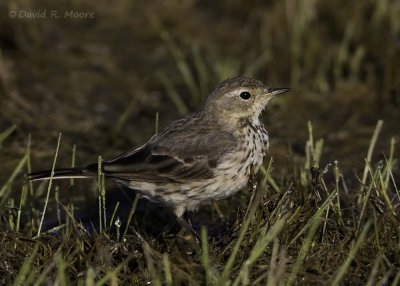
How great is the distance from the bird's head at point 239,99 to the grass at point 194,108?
1.43 feet

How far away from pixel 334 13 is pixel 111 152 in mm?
3687

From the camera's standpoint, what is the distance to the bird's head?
6.83m

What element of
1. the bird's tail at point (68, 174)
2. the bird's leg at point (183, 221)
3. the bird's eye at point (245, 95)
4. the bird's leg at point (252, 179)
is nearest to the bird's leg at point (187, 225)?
the bird's leg at point (183, 221)

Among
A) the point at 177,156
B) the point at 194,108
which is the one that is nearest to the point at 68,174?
the point at 177,156

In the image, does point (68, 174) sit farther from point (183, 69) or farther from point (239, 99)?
point (183, 69)

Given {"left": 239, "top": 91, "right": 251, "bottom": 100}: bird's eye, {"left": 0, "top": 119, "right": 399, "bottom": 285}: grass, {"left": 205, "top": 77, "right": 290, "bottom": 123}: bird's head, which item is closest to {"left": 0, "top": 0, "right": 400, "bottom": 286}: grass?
{"left": 0, "top": 119, "right": 399, "bottom": 285}: grass

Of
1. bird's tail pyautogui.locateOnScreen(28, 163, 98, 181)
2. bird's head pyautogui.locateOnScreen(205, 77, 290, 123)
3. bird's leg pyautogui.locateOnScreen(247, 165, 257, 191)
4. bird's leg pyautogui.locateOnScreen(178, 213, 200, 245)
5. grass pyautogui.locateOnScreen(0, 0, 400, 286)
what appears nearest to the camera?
grass pyautogui.locateOnScreen(0, 0, 400, 286)

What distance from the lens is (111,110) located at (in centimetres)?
956

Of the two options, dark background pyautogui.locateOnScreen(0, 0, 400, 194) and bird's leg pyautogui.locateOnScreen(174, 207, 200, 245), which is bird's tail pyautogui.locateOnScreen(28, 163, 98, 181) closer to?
bird's leg pyautogui.locateOnScreen(174, 207, 200, 245)

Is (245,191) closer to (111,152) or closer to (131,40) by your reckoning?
(111,152)

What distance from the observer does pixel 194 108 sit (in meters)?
9.45

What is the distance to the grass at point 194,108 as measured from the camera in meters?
5.43

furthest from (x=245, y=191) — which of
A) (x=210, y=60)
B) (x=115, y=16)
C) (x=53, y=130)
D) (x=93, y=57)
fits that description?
(x=115, y=16)

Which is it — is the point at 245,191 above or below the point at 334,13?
below
